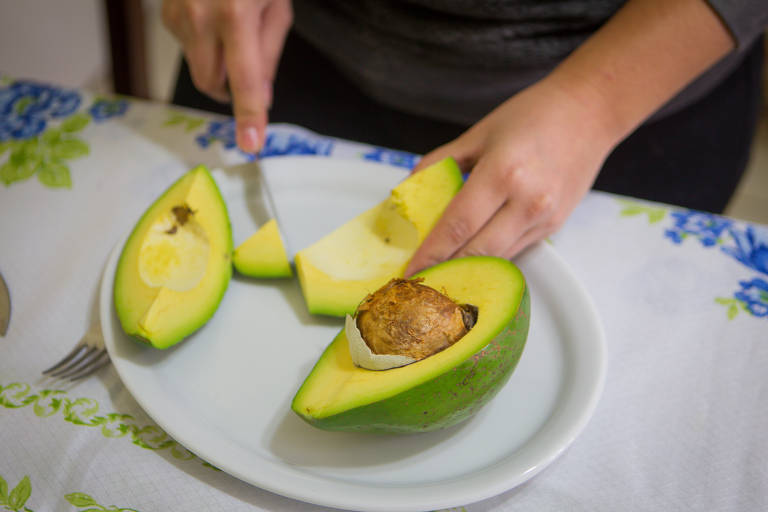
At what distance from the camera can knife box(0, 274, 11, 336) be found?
→ 0.66 m

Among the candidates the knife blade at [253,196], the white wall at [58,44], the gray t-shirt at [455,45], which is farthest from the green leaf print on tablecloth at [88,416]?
the white wall at [58,44]

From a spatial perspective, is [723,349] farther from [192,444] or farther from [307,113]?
[307,113]

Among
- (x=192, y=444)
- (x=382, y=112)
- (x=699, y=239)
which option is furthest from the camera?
(x=382, y=112)

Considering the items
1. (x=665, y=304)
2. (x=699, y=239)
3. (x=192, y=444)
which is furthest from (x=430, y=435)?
(x=699, y=239)

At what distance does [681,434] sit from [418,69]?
60 centimetres

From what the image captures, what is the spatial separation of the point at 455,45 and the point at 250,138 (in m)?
0.31

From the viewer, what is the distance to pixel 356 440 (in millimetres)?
562

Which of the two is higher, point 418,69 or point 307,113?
point 418,69

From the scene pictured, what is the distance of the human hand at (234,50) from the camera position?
0.81 metres

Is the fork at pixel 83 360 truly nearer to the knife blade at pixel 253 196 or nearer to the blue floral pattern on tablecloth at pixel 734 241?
the knife blade at pixel 253 196

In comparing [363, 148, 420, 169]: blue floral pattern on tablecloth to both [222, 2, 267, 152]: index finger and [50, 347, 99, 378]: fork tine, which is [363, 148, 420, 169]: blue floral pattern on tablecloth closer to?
[222, 2, 267, 152]: index finger

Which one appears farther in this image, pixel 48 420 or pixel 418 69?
pixel 418 69

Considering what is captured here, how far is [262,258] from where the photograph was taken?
27.8 inches

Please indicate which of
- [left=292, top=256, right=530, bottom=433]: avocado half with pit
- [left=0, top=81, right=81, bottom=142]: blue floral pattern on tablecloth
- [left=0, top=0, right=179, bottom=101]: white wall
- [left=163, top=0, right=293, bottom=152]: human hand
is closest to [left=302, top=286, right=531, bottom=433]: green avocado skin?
[left=292, top=256, right=530, bottom=433]: avocado half with pit
